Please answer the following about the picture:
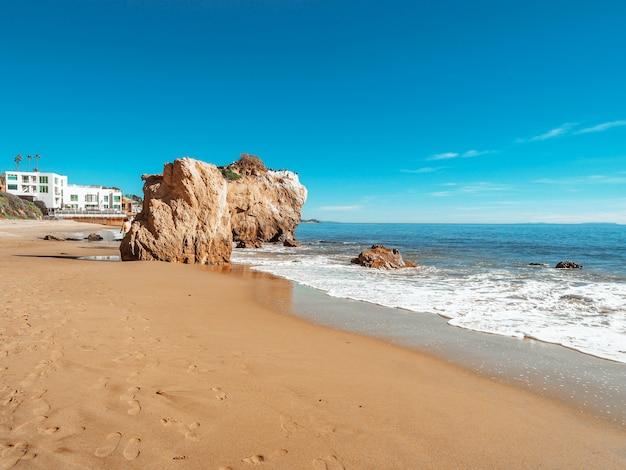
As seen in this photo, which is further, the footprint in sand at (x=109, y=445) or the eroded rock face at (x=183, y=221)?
the eroded rock face at (x=183, y=221)

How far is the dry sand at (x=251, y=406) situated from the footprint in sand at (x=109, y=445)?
0.02 metres

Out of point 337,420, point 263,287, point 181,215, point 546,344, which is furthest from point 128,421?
point 181,215

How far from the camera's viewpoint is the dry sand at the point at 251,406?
303cm

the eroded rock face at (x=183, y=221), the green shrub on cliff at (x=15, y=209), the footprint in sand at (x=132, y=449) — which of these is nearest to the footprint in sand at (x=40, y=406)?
the footprint in sand at (x=132, y=449)

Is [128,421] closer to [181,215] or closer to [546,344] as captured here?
[546,344]

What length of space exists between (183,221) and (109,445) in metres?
15.7

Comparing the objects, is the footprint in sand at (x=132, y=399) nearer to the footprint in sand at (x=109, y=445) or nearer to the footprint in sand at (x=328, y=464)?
the footprint in sand at (x=109, y=445)

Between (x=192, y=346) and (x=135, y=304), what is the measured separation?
3379 mm

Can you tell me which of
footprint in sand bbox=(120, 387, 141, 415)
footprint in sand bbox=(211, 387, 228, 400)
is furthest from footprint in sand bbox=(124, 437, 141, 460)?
footprint in sand bbox=(211, 387, 228, 400)

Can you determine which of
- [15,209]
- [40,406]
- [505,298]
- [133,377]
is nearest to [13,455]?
[40,406]

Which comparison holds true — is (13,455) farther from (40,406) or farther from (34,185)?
(34,185)

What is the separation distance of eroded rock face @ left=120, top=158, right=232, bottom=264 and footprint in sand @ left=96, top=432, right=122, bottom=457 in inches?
581

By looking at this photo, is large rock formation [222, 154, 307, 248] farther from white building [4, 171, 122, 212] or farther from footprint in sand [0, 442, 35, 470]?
white building [4, 171, 122, 212]

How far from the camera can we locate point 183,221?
17.9 m
